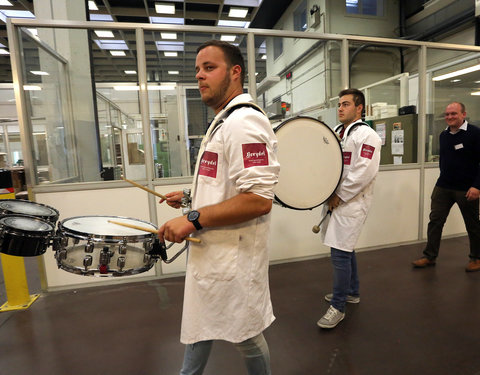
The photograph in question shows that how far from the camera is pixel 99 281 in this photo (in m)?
2.81

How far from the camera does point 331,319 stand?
6.45 feet

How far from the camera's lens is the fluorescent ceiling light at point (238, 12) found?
6160mm

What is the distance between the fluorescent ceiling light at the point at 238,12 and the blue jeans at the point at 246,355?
21.3 ft

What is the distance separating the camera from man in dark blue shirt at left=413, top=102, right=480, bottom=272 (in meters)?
2.71

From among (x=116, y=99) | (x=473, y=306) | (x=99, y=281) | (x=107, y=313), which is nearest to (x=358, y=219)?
(x=473, y=306)

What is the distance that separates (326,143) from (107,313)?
2038 mm

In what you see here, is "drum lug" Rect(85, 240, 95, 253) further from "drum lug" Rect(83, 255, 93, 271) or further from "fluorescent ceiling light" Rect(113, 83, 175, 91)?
"fluorescent ceiling light" Rect(113, 83, 175, 91)

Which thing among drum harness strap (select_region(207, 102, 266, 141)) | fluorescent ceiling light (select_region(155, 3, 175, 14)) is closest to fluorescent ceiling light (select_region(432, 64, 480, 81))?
drum harness strap (select_region(207, 102, 266, 141))

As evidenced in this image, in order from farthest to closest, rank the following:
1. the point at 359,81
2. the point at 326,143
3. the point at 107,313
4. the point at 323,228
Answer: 1. the point at 359,81
2. the point at 107,313
3. the point at 323,228
4. the point at 326,143

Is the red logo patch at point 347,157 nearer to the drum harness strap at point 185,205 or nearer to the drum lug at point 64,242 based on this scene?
the drum harness strap at point 185,205

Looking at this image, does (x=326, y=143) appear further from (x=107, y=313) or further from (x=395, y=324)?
(x=107, y=313)

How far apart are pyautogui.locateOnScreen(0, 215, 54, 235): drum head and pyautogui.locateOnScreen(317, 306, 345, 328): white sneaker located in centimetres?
168

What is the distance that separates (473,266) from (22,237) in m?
3.47

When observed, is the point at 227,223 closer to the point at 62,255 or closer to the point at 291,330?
the point at 62,255
